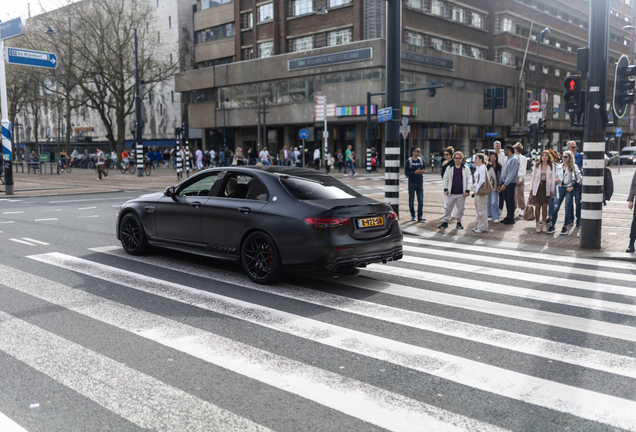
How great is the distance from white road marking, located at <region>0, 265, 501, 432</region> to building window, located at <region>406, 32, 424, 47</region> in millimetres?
42210

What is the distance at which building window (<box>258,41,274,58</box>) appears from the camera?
50672 millimetres

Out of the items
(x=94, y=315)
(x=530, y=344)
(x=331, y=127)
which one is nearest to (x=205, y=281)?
(x=94, y=315)

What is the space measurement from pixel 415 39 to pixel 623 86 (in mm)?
37485

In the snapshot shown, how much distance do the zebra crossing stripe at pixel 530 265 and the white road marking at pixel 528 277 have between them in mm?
198

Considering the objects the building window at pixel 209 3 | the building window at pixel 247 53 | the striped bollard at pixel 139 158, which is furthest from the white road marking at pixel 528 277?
the building window at pixel 209 3

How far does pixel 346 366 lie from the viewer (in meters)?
4.43

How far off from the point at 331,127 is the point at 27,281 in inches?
1656

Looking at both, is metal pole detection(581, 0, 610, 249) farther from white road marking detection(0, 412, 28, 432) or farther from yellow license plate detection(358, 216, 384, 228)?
white road marking detection(0, 412, 28, 432)

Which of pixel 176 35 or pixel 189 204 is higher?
pixel 176 35

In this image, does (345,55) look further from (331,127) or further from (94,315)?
(94,315)

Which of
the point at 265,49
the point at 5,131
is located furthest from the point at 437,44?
the point at 5,131

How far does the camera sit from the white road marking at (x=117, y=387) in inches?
138

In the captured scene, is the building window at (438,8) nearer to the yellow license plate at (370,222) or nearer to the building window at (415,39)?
the building window at (415,39)

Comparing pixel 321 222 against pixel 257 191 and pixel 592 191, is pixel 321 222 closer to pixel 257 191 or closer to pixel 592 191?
pixel 257 191
